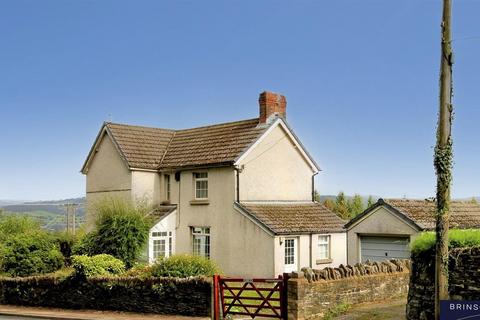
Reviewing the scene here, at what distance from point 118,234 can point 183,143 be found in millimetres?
9185

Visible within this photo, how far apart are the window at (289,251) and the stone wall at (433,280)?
15.6m

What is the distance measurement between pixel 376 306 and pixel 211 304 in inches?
225

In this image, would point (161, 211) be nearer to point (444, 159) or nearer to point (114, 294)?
point (114, 294)

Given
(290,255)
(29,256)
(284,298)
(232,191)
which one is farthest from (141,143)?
(284,298)

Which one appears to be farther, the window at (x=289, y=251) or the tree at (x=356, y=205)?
the tree at (x=356, y=205)

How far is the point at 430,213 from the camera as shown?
25.0 m

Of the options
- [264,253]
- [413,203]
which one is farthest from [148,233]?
[413,203]

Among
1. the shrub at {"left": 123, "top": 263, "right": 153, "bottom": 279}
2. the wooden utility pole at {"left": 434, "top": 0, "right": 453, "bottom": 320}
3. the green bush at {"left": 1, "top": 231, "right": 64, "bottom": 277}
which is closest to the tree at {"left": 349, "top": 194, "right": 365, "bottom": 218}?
the green bush at {"left": 1, "top": 231, "right": 64, "bottom": 277}

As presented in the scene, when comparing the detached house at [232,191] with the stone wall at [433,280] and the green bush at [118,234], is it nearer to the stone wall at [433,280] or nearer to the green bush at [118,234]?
the green bush at [118,234]

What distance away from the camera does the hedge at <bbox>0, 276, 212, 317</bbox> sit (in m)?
21.3

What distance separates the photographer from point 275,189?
112 ft

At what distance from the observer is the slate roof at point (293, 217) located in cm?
3053

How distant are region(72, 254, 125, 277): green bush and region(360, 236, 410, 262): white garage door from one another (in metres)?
11.1

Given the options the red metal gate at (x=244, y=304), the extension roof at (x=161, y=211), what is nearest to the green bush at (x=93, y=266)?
the red metal gate at (x=244, y=304)
